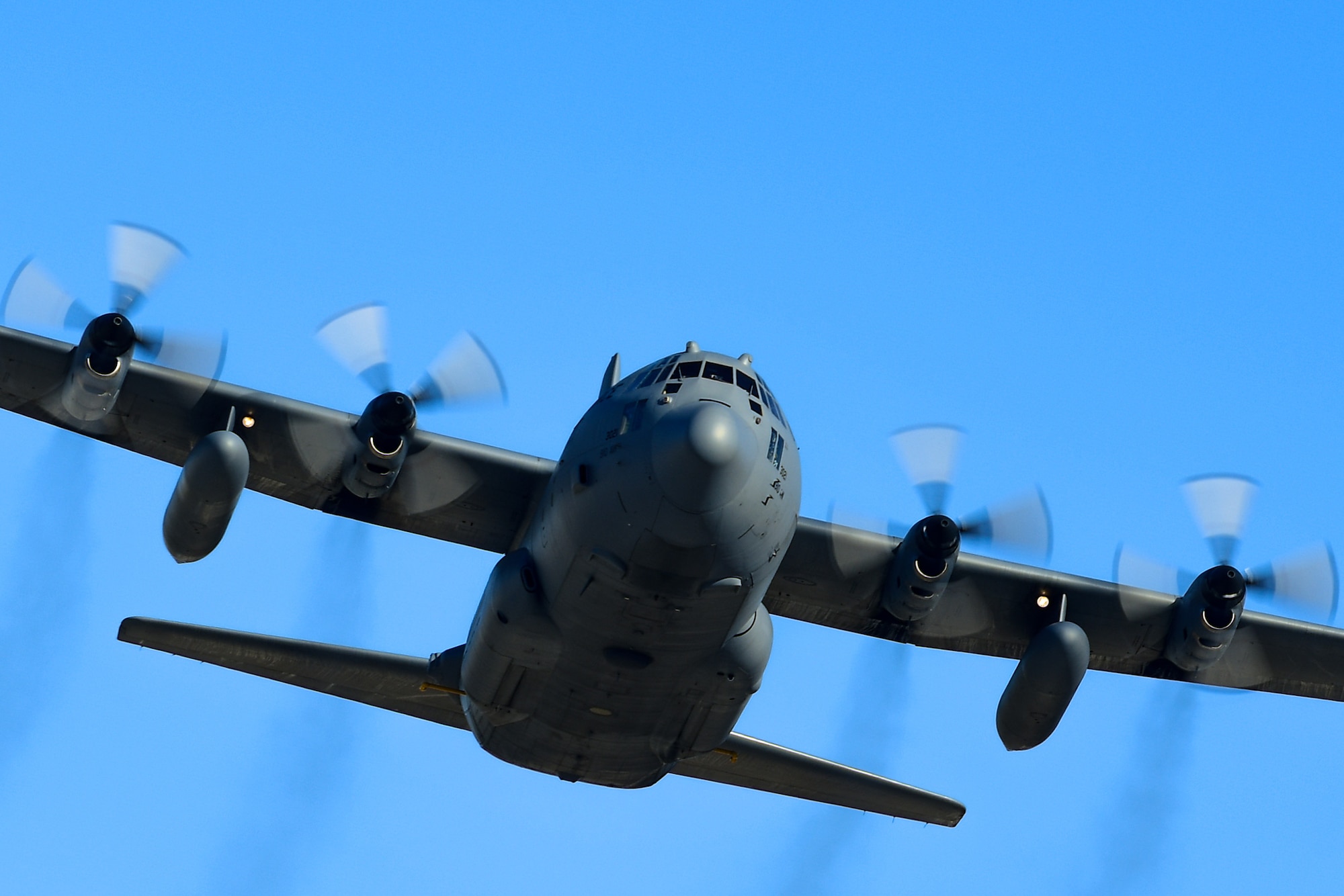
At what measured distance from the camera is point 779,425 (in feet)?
55.7

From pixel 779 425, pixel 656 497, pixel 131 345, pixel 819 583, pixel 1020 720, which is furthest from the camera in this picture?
pixel 819 583

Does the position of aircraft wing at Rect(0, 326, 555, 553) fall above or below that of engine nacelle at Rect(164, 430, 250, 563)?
above

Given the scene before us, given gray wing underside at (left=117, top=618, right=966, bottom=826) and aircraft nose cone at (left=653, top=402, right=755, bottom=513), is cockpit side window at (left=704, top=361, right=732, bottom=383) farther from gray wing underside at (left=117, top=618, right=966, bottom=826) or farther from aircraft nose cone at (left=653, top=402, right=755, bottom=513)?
gray wing underside at (left=117, top=618, right=966, bottom=826)

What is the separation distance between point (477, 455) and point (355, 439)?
164cm

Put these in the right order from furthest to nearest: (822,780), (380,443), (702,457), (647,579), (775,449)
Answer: (822,780) < (380,443) < (775,449) < (647,579) < (702,457)

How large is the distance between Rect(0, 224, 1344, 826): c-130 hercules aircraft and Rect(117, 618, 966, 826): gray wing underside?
0.03 m

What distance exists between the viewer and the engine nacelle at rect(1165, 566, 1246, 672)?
20.5 meters

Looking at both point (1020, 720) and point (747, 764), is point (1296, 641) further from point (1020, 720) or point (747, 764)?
point (747, 764)

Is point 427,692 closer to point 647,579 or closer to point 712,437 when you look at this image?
point 647,579

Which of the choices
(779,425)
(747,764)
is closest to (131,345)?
(779,425)

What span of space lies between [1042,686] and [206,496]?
34.0 feet

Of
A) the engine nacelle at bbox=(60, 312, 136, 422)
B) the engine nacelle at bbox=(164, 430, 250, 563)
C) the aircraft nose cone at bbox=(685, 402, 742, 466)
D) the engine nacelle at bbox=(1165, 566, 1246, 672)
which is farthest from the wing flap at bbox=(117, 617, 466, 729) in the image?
the engine nacelle at bbox=(1165, 566, 1246, 672)

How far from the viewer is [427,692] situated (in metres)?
20.4

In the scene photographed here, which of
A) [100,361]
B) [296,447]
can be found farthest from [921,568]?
[100,361]
